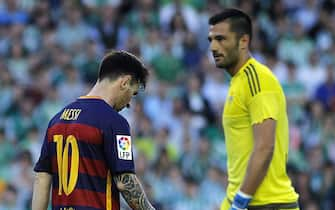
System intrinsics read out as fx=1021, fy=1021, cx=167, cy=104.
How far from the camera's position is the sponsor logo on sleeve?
642 centimetres

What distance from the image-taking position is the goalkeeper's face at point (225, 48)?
7.51 metres

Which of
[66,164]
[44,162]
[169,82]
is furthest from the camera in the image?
[169,82]

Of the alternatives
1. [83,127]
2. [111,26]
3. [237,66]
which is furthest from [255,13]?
[83,127]

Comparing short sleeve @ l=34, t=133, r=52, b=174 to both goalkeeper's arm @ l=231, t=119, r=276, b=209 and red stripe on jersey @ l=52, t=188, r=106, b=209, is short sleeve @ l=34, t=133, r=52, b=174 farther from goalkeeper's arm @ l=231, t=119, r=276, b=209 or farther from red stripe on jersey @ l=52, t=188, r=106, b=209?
goalkeeper's arm @ l=231, t=119, r=276, b=209

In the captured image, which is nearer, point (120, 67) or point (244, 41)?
point (120, 67)

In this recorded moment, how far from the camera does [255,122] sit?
7180 millimetres

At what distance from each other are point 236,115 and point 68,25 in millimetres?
9350

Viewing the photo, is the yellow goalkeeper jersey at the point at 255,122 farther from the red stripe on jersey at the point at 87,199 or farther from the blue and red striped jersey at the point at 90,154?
the red stripe on jersey at the point at 87,199

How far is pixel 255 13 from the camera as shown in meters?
17.5

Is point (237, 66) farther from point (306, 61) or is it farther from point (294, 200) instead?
point (306, 61)

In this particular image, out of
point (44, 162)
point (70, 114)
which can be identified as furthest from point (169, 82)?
point (70, 114)

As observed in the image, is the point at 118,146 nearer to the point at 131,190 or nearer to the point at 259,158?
the point at 131,190

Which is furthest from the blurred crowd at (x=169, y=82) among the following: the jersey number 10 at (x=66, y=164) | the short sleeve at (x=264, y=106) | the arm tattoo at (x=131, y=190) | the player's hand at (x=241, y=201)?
the arm tattoo at (x=131, y=190)

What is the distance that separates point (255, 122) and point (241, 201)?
0.57 metres
